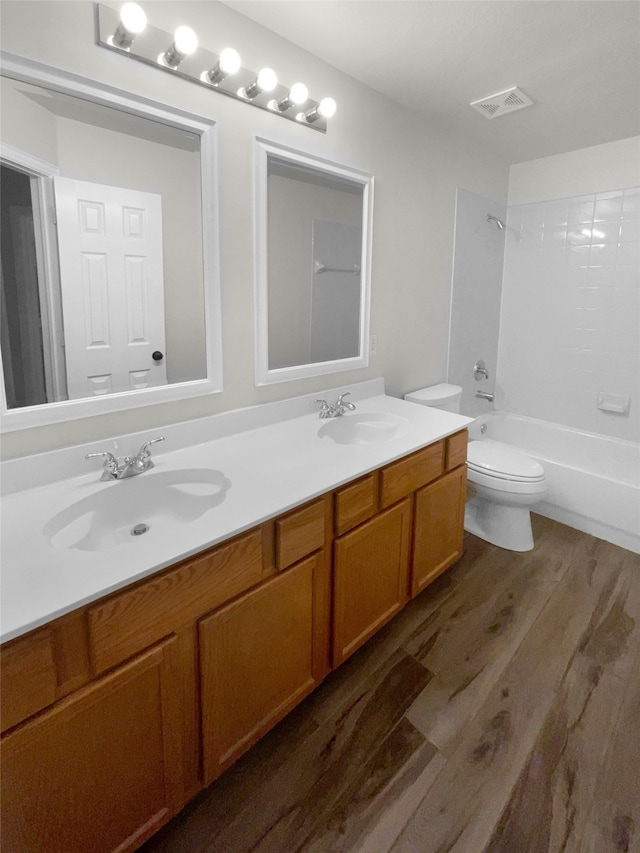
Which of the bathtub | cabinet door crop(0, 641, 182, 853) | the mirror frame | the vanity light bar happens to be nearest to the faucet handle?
the mirror frame

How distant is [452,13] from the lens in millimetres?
1493

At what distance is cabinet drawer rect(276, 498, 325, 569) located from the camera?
1218 millimetres

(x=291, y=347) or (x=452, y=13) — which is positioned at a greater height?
(x=452, y=13)

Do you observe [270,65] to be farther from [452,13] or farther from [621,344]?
→ [621,344]

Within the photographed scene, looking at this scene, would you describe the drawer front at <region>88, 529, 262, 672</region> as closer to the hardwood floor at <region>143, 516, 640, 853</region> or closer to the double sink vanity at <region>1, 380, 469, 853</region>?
the double sink vanity at <region>1, 380, 469, 853</region>

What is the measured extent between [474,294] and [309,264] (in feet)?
4.93

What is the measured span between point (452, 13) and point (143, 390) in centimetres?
161

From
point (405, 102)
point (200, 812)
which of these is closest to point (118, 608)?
point (200, 812)

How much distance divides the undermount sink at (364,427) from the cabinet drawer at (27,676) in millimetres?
1229

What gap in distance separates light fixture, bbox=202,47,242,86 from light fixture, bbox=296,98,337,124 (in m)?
0.32

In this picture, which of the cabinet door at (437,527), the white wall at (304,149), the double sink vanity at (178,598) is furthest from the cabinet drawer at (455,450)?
the white wall at (304,149)

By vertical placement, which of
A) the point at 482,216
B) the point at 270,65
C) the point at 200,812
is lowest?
the point at 200,812

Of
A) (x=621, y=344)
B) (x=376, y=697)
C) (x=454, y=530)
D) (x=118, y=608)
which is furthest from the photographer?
(x=621, y=344)

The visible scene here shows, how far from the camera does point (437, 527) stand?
196cm
